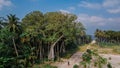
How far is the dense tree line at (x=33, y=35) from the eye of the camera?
4447 cm

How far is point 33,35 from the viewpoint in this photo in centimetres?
5094

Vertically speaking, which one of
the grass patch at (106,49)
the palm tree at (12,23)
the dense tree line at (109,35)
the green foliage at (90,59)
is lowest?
the grass patch at (106,49)

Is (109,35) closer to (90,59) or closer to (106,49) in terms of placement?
(106,49)

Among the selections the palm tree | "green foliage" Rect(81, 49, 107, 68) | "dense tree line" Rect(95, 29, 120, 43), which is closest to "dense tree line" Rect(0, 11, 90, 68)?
the palm tree

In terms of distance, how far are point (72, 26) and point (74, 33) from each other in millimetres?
1994

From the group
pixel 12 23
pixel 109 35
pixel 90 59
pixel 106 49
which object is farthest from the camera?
pixel 109 35

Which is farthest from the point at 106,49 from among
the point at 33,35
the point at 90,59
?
the point at 90,59

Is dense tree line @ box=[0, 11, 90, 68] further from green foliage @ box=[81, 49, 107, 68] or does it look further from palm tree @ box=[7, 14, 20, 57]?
green foliage @ box=[81, 49, 107, 68]

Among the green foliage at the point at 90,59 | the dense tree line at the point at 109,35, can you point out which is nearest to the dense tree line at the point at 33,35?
the green foliage at the point at 90,59

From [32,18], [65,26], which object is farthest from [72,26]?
[32,18]

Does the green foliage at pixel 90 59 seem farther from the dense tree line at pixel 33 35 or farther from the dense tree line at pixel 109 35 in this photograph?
the dense tree line at pixel 109 35

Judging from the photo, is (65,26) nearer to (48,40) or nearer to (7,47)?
(48,40)

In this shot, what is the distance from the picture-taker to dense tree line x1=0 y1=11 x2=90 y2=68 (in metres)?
44.5

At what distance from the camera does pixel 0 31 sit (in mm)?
45344
